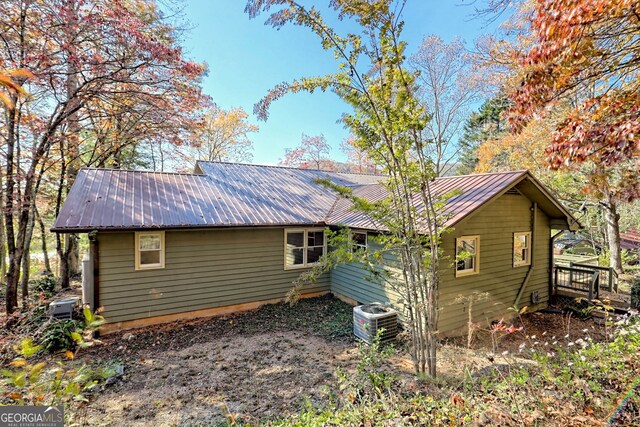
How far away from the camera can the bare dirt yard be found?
13.5ft

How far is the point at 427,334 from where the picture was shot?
14.0 feet

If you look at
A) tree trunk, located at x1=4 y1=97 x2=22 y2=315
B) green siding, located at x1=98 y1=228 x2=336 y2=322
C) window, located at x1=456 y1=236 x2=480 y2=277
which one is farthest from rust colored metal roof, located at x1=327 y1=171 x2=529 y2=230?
tree trunk, located at x1=4 y1=97 x2=22 y2=315

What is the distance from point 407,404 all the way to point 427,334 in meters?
1.62

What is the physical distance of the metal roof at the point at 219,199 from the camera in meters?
6.72

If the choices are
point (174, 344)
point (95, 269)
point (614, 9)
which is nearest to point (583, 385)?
point (614, 9)

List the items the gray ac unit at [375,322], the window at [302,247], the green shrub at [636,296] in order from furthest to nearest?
the window at [302,247] < the green shrub at [636,296] < the gray ac unit at [375,322]

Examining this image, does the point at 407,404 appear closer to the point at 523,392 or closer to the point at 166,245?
the point at 523,392

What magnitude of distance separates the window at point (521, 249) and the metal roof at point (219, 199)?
2017 millimetres

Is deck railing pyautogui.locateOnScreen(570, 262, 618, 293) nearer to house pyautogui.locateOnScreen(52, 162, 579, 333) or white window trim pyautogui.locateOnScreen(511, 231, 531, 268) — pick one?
house pyautogui.locateOnScreen(52, 162, 579, 333)

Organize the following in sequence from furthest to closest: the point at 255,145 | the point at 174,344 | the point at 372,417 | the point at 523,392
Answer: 1. the point at 255,145
2. the point at 174,344
3. the point at 523,392
4. the point at 372,417

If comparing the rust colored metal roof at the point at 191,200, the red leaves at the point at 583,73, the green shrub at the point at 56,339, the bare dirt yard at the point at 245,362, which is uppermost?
the red leaves at the point at 583,73

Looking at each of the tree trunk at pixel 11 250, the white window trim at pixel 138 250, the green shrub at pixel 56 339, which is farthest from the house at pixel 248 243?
the tree trunk at pixel 11 250

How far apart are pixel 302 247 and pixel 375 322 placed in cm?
383

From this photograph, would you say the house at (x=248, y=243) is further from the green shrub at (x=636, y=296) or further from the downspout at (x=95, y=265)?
the green shrub at (x=636, y=296)
